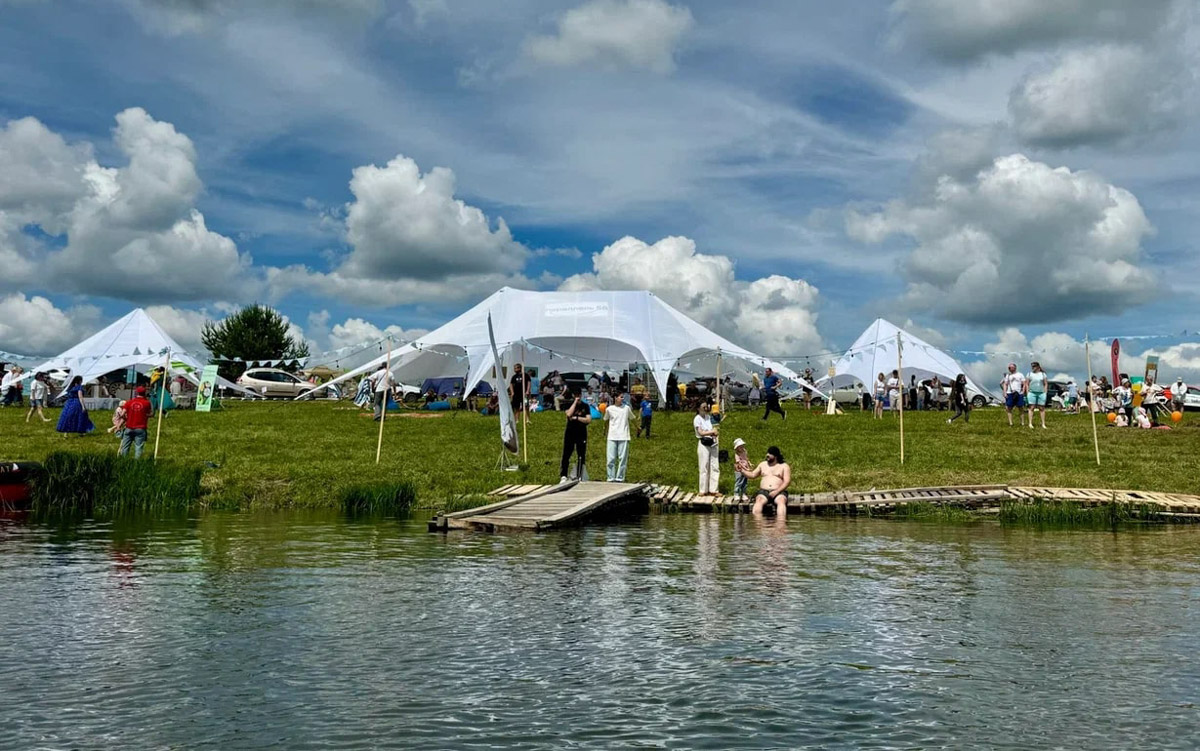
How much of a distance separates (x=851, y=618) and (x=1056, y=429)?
840 inches

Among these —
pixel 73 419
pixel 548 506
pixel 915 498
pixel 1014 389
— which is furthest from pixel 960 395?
pixel 73 419

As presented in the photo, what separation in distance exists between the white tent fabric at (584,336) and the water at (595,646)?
27.5m

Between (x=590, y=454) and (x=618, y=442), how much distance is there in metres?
4.47

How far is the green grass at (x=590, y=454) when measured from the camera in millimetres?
21016

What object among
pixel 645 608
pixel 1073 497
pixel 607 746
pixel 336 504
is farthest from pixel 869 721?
pixel 336 504

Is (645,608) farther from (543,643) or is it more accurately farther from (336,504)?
(336,504)

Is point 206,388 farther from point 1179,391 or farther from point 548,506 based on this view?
point 1179,391

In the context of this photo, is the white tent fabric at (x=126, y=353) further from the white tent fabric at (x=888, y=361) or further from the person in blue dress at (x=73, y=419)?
the white tent fabric at (x=888, y=361)

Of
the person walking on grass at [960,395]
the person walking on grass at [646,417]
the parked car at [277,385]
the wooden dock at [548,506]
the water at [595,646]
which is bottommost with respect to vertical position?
the water at [595,646]

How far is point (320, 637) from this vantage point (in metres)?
8.75

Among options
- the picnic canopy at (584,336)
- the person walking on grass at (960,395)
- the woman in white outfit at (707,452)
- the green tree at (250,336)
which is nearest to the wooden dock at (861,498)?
the woman in white outfit at (707,452)

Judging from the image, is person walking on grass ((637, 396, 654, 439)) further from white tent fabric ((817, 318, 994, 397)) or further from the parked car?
the parked car

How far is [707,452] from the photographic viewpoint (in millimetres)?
20047

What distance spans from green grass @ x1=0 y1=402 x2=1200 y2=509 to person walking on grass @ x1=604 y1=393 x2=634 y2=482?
1.69 metres
